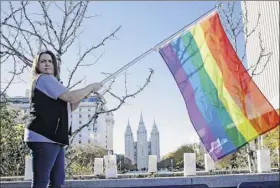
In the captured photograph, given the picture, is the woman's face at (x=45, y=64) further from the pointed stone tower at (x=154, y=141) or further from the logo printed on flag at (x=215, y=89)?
the pointed stone tower at (x=154, y=141)

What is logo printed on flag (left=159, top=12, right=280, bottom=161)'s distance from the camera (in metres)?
4.46

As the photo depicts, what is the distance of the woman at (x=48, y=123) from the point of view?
2.64m

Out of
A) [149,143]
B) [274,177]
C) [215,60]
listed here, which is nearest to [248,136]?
[215,60]

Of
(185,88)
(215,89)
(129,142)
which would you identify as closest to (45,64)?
(185,88)

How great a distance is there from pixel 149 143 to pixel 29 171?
80600mm

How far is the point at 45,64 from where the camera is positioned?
2904 millimetres

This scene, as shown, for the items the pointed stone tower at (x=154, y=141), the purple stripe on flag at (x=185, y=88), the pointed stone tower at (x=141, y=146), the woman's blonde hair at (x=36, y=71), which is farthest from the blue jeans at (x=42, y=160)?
the pointed stone tower at (x=141, y=146)

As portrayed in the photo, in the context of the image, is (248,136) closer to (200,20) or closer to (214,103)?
(214,103)

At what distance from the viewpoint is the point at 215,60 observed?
183 inches

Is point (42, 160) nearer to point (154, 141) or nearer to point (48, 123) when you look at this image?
point (48, 123)

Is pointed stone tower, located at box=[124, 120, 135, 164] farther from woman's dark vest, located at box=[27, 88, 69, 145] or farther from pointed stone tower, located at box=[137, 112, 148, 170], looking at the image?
woman's dark vest, located at box=[27, 88, 69, 145]

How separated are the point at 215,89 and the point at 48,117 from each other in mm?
2485

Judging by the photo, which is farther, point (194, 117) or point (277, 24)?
point (277, 24)

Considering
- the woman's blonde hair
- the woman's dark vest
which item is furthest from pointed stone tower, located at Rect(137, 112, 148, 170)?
the woman's dark vest
